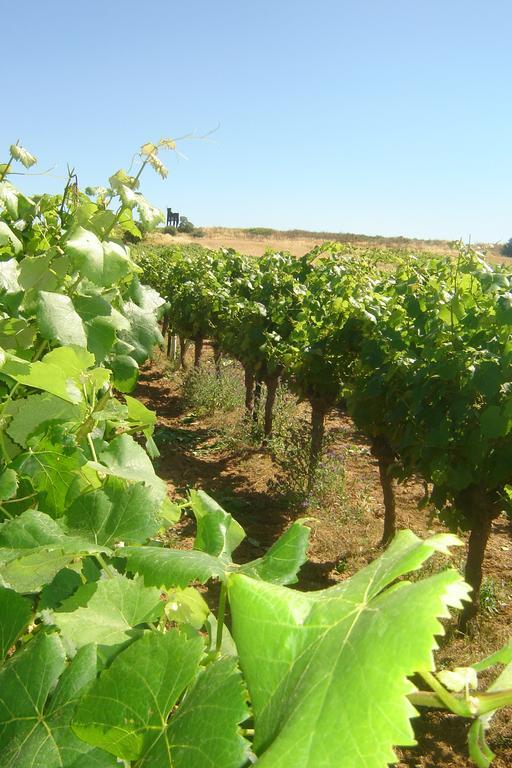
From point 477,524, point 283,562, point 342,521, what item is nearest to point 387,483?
point 342,521

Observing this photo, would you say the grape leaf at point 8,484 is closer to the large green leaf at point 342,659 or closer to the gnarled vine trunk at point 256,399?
the large green leaf at point 342,659

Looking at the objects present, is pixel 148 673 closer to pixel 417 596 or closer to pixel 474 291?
pixel 417 596

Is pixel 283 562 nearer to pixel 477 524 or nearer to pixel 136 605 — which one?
pixel 136 605

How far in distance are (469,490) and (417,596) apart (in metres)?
4.27

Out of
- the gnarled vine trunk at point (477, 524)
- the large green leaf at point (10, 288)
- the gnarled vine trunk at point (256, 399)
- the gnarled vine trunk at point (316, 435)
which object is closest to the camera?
the large green leaf at point (10, 288)

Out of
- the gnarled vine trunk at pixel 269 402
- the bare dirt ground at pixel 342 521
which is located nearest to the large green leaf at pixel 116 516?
the bare dirt ground at pixel 342 521

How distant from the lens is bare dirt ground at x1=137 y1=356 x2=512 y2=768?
3.76 meters

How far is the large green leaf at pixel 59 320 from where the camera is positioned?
1.32 m

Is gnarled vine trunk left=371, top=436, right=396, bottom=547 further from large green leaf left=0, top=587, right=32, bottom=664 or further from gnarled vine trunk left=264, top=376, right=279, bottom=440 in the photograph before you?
large green leaf left=0, top=587, right=32, bottom=664

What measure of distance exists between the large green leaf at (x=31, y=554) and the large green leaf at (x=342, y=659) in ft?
1.14

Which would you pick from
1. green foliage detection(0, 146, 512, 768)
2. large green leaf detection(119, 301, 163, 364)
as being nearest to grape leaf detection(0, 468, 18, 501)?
green foliage detection(0, 146, 512, 768)

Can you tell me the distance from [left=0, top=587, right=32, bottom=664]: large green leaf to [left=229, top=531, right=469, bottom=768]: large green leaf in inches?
13.2

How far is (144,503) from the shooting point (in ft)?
2.94

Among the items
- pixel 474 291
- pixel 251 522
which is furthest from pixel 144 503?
pixel 251 522
